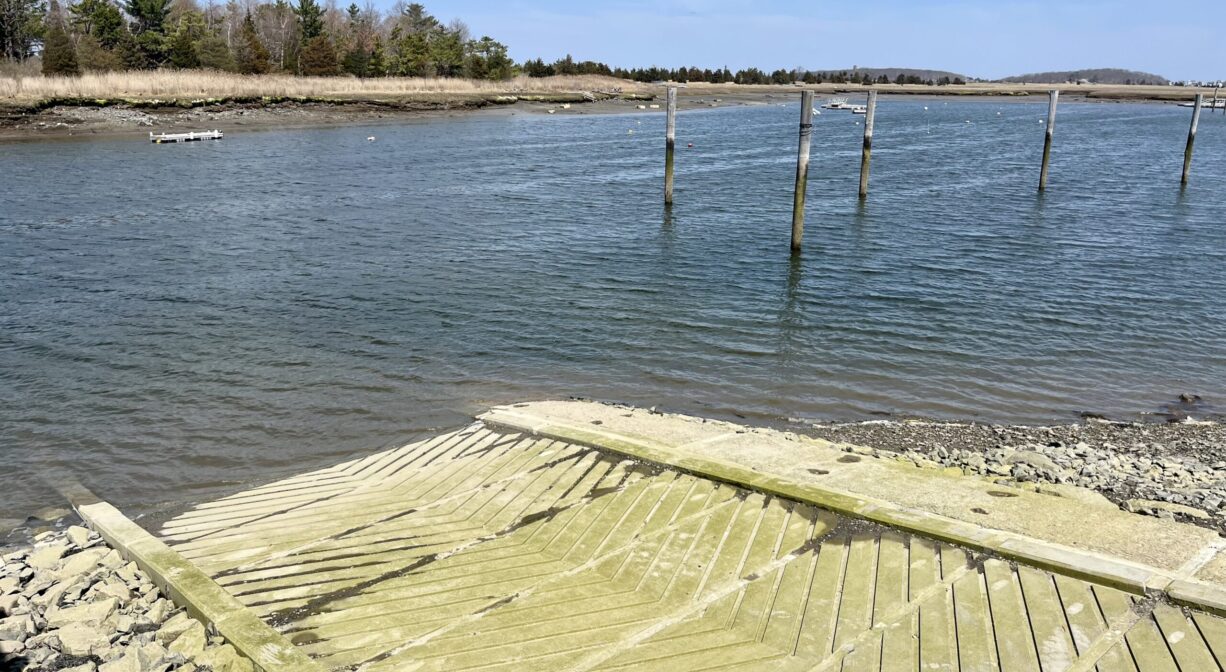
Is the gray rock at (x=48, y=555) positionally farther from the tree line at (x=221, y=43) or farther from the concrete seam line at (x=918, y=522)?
the tree line at (x=221, y=43)

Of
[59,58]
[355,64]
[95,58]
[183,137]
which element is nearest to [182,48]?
[95,58]

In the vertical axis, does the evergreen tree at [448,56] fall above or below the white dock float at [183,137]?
above

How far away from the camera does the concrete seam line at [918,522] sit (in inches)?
272

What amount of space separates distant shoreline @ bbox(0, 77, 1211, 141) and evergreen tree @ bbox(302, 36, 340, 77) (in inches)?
445

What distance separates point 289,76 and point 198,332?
76.2 meters

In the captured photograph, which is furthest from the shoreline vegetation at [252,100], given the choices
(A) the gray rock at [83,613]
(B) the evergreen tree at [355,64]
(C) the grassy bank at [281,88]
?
(A) the gray rock at [83,613]

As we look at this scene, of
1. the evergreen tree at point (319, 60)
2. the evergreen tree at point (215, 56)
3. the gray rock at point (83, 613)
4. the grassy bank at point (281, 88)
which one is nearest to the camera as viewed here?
the gray rock at point (83, 613)

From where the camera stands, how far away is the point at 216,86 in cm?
7300

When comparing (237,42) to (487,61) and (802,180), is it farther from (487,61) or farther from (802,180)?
(802,180)

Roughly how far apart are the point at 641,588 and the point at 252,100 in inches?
2908

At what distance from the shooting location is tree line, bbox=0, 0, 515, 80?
81562 millimetres

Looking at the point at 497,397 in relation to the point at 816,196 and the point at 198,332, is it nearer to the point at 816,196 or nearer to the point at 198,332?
the point at 198,332

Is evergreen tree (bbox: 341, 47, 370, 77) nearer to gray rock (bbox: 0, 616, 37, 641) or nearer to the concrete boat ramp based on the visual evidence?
the concrete boat ramp

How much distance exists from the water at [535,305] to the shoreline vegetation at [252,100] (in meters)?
12.9
